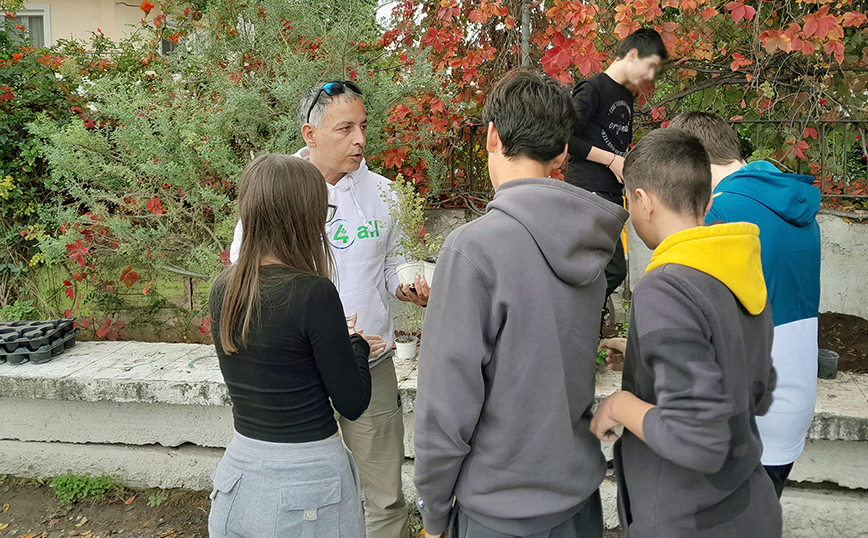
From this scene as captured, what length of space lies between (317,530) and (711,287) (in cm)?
124

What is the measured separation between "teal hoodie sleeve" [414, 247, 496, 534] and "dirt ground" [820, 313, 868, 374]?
323cm

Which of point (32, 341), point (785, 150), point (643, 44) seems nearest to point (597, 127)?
point (643, 44)

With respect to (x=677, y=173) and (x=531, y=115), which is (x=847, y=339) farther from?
(x=531, y=115)

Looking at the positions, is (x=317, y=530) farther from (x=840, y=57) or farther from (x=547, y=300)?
(x=840, y=57)

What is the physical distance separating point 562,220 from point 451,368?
1.43 ft

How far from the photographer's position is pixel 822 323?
4258mm

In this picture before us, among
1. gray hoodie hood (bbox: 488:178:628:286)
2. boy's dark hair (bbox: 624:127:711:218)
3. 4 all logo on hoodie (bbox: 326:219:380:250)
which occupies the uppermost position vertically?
boy's dark hair (bbox: 624:127:711:218)

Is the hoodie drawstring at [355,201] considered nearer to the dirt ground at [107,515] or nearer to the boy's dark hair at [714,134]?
the boy's dark hair at [714,134]

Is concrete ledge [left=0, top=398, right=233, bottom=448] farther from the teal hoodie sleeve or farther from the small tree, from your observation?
the teal hoodie sleeve

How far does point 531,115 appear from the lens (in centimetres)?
150

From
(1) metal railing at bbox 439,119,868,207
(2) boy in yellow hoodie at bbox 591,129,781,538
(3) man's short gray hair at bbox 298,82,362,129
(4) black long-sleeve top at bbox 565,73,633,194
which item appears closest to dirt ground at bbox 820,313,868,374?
(1) metal railing at bbox 439,119,868,207

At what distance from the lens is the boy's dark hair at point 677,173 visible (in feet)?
5.10

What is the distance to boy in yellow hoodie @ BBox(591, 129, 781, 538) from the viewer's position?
136 cm

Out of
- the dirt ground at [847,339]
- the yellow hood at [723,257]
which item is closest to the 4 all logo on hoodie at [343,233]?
the yellow hood at [723,257]
